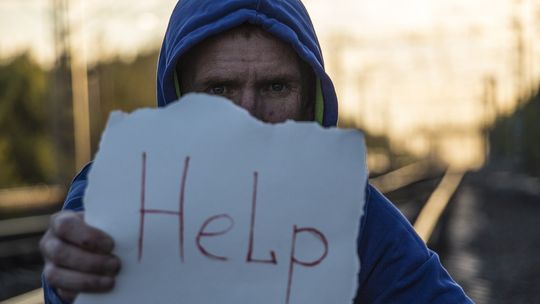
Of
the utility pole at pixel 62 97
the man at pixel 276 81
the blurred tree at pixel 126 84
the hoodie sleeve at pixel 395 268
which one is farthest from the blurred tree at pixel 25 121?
the hoodie sleeve at pixel 395 268

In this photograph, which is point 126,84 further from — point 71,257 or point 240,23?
point 71,257

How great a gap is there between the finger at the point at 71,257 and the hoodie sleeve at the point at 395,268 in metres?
0.49

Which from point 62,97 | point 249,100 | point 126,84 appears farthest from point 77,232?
point 126,84

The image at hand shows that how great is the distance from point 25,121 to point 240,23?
4231 centimetres

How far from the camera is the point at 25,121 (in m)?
42.0

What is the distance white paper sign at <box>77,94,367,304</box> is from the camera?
3.99ft

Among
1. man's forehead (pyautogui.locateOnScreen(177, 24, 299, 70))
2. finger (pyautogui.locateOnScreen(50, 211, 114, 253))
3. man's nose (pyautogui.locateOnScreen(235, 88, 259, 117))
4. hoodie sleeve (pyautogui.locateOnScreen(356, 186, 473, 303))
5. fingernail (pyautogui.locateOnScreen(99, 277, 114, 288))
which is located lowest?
hoodie sleeve (pyautogui.locateOnScreen(356, 186, 473, 303))

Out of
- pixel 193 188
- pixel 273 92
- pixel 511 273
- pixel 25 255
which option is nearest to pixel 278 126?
pixel 193 188

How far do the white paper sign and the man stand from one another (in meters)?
0.18

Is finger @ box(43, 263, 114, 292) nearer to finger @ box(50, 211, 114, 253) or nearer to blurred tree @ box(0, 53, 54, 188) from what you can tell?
finger @ box(50, 211, 114, 253)

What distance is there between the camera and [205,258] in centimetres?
124

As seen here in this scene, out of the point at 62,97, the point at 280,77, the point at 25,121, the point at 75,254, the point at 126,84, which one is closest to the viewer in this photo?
the point at 75,254

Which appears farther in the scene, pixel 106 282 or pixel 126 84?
pixel 126 84

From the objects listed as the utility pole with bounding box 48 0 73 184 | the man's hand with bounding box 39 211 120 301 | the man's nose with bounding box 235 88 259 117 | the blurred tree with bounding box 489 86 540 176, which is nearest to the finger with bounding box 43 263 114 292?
the man's hand with bounding box 39 211 120 301
